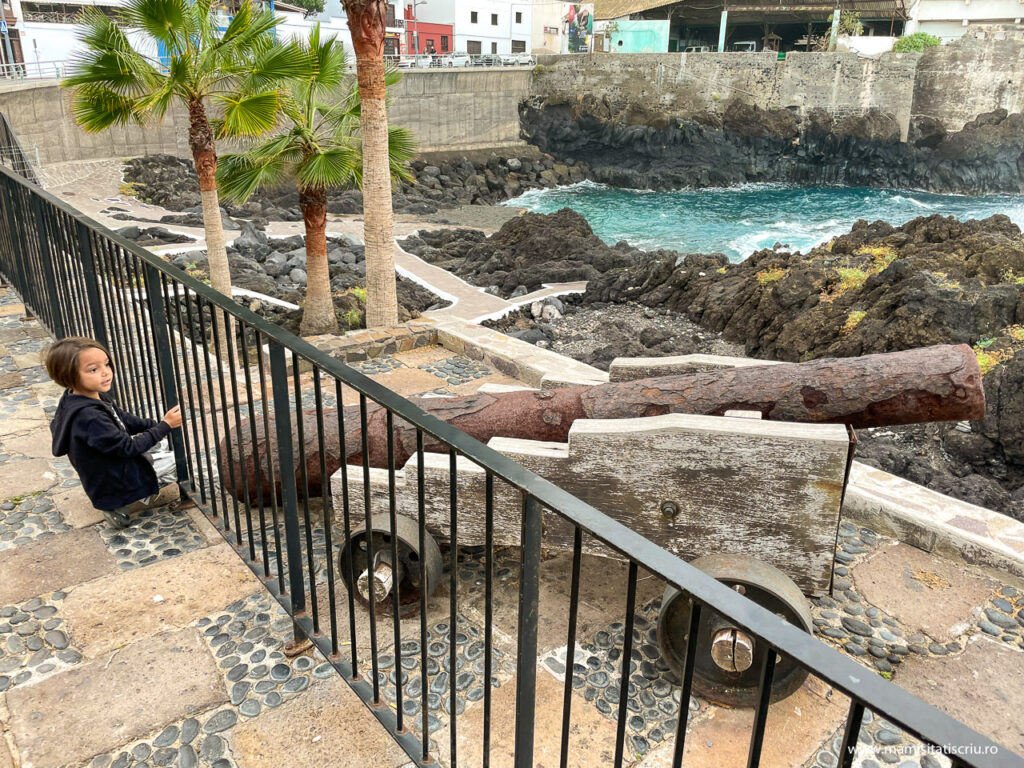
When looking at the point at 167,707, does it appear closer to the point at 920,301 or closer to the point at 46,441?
the point at 46,441

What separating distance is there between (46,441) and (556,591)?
329 cm

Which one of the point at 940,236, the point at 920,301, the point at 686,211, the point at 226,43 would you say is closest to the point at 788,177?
the point at 686,211

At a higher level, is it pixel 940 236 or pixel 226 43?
pixel 226 43

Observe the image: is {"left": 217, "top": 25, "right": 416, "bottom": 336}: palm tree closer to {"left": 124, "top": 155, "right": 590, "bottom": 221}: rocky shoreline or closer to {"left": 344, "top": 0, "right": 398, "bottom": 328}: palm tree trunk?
{"left": 344, "top": 0, "right": 398, "bottom": 328}: palm tree trunk

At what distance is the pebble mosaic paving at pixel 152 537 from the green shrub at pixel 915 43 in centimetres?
4587

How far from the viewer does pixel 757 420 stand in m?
3.33

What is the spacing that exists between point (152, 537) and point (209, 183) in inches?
325

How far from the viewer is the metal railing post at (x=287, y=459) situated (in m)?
2.48

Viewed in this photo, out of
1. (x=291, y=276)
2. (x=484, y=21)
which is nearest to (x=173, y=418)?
(x=291, y=276)

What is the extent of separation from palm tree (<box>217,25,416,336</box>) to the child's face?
290 inches

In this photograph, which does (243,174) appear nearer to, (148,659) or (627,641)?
(148,659)

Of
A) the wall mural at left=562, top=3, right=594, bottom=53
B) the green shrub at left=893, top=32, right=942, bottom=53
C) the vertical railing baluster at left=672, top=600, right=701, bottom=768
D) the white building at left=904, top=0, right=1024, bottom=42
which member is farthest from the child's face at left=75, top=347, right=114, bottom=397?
the wall mural at left=562, top=3, right=594, bottom=53

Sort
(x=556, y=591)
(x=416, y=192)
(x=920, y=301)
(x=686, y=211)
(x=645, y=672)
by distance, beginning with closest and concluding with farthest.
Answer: (x=645, y=672), (x=556, y=591), (x=920, y=301), (x=416, y=192), (x=686, y=211)

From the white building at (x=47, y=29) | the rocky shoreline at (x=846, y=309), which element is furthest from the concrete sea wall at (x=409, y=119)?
the rocky shoreline at (x=846, y=309)
